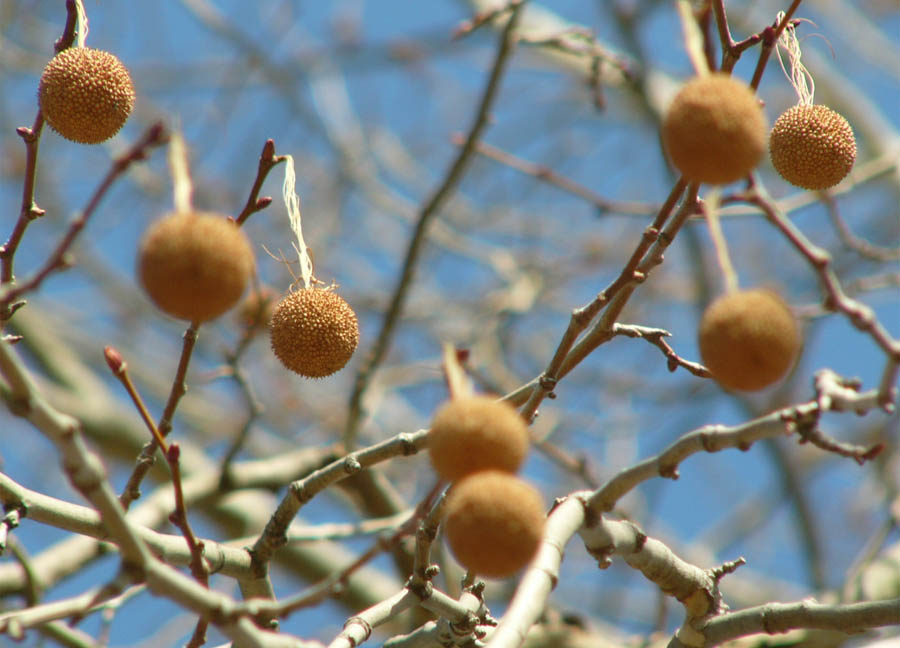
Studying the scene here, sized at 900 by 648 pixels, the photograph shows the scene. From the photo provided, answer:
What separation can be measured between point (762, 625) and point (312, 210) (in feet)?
19.5

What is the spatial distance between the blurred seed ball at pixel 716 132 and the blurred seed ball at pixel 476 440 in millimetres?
365

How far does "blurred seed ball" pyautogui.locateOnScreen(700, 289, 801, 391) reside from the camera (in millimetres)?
1162

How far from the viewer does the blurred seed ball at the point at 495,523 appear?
1047 mm

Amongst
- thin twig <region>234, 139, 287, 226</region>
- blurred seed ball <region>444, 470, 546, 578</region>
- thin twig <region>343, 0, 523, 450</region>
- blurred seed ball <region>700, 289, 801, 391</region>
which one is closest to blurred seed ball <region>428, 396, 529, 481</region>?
blurred seed ball <region>444, 470, 546, 578</region>

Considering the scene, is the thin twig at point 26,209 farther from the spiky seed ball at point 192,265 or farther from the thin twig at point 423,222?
the thin twig at point 423,222

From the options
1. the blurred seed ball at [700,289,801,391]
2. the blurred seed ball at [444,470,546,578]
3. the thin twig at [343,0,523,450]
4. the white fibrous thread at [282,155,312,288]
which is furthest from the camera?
the thin twig at [343,0,523,450]

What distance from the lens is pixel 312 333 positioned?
60.2 inches

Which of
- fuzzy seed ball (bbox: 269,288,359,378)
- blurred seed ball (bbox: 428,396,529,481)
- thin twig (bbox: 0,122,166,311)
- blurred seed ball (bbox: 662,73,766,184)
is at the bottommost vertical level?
blurred seed ball (bbox: 428,396,529,481)

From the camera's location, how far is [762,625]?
5.22 ft

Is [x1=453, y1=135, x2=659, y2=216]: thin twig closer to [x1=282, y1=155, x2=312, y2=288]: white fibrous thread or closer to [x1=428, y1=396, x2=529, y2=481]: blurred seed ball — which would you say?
[x1=282, y1=155, x2=312, y2=288]: white fibrous thread

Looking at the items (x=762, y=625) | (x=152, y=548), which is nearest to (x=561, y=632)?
(x=762, y=625)

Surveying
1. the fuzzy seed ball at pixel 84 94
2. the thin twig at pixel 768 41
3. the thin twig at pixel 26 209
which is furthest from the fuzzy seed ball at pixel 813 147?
the thin twig at pixel 26 209

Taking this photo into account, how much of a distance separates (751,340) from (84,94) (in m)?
1.05

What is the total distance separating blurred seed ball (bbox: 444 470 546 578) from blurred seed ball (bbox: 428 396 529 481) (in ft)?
0.09
